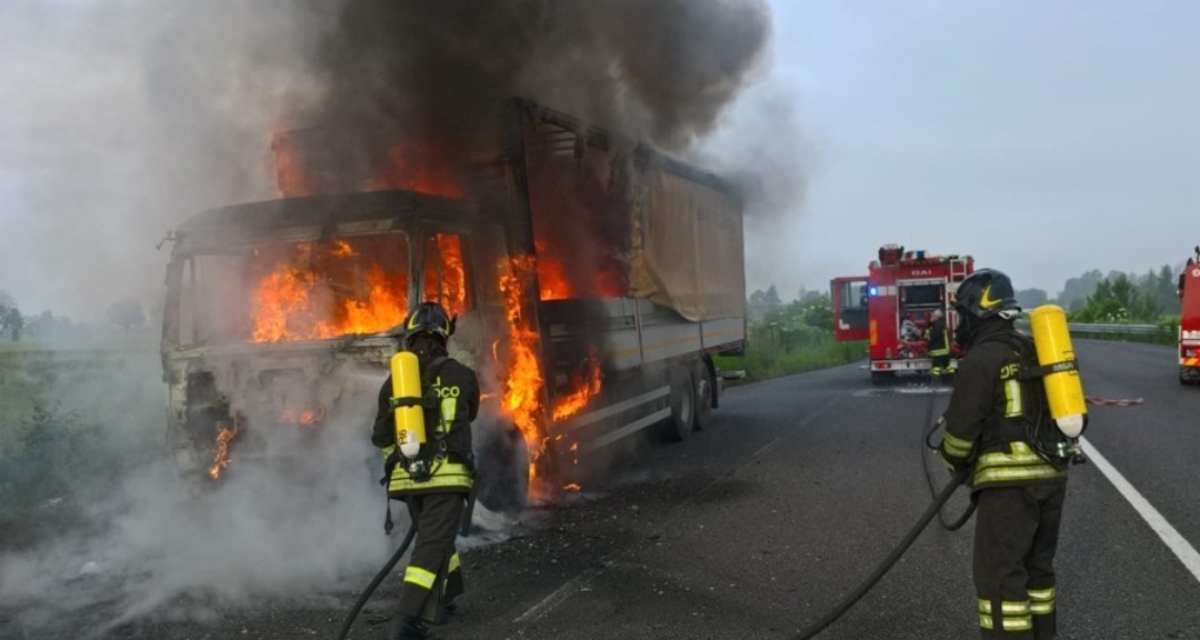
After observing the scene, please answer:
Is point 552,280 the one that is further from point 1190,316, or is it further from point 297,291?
→ point 1190,316

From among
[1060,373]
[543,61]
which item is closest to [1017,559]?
[1060,373]

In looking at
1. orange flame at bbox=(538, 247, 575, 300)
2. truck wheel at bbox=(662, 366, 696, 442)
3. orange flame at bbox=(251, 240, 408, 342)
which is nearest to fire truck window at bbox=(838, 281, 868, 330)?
truck wheel at bbox=(662, 366, 696, 442)

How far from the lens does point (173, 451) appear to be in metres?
6.49

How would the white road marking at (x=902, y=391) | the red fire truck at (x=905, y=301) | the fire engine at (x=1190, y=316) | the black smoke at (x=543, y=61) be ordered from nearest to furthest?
the black smoke at (x=543, y=61) < the fire engine at (x=1190, y=316) < the white road marking at (x=902, y=391) < the red fire truck at (x=905, y=301)

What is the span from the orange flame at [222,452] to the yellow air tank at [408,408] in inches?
99.8

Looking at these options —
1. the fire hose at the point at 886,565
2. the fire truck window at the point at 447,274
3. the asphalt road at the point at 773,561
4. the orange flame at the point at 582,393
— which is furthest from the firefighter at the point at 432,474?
the orange flame at the point at 582,393

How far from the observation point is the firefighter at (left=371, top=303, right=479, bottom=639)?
435cm

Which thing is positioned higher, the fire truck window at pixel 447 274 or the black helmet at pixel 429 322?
the fire truck window at pixel 447 274

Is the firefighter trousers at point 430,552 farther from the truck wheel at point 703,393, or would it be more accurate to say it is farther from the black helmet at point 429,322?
the truck wheel at point 703,393

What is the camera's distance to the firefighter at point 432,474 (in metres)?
4.35

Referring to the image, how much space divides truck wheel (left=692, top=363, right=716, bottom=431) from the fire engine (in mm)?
8547

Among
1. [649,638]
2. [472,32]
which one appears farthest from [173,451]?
[472,32]

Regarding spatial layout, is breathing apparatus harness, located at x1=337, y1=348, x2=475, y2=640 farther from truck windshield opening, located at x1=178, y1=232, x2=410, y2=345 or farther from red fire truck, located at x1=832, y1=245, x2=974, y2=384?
red fire truck, located at x1=832, y1=245, x2=974, y2=384

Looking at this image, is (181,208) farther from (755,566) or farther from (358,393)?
(755,566)
